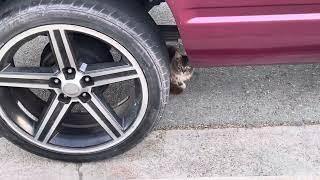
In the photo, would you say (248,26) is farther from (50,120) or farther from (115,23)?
(50,120)

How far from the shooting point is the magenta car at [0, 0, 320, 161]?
2.55 m

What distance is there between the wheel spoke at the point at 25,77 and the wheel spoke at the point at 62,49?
0.11 metres

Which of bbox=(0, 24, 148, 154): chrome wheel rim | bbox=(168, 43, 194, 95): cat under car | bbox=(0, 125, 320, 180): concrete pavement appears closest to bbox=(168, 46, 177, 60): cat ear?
bbox=(168, 43, 194, 95): cat under car

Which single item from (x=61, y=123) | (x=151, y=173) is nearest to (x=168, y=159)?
(x=151, y=173)

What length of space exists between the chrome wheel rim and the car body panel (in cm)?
35

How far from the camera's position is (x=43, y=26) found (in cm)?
258

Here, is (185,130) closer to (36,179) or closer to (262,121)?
(262,121)

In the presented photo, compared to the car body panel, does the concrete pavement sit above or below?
below

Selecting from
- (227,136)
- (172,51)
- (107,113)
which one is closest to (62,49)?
(107,113)

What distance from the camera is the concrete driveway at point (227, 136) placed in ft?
9.98

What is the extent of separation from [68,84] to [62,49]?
0.19 meters

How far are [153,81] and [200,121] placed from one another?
78cm

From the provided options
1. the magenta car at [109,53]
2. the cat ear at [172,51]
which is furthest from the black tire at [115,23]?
the cat ear at [172,51]

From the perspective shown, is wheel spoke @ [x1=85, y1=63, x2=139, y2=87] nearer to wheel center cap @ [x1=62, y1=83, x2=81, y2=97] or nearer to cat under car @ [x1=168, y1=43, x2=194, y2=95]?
wheel center cap @ [x1=62, y1=83, x2=81, y2=97]
